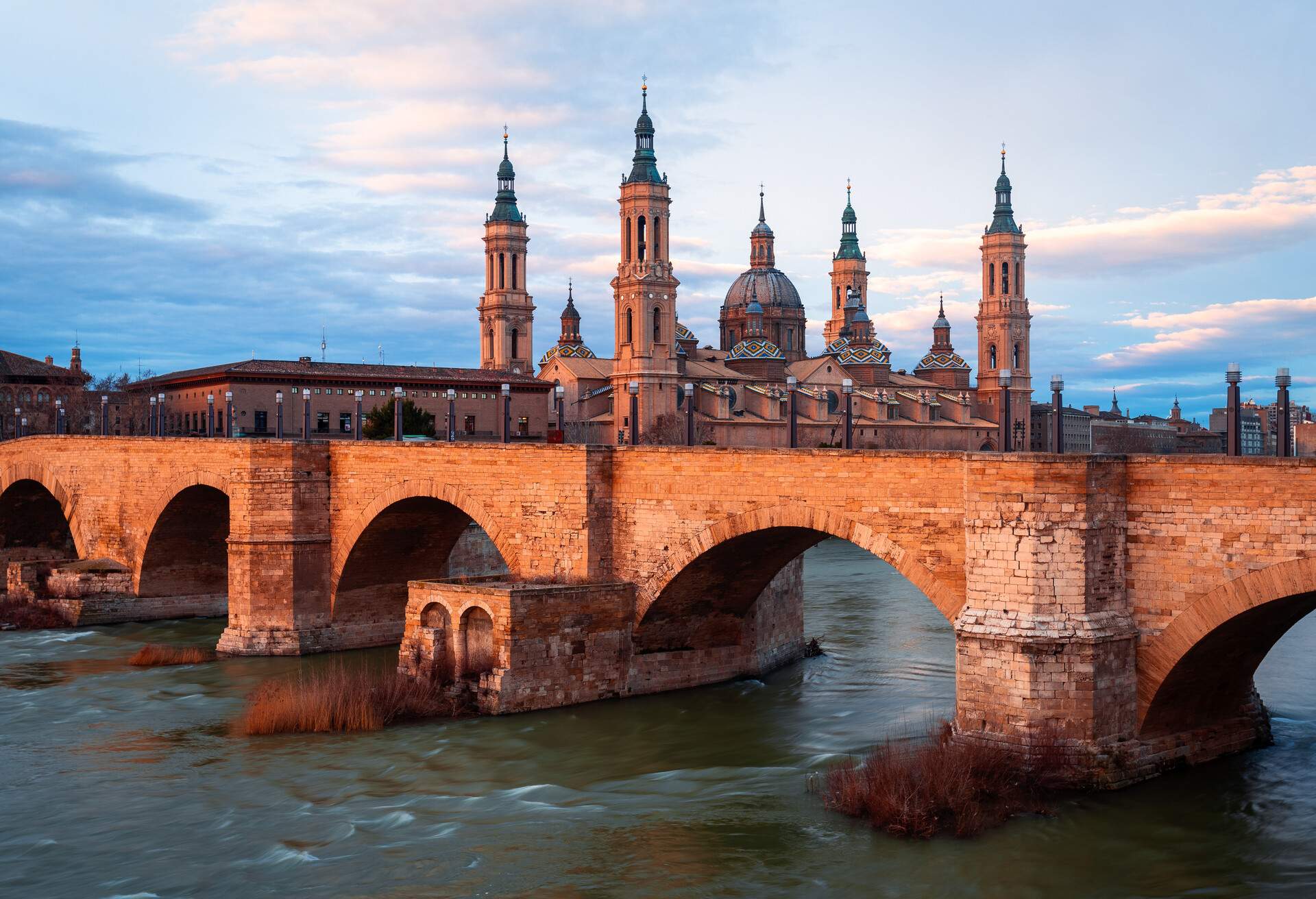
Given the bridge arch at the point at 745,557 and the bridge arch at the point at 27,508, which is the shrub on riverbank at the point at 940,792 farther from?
the bridge arch at the point at 27,508

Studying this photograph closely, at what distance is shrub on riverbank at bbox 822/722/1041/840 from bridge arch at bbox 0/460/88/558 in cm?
3157

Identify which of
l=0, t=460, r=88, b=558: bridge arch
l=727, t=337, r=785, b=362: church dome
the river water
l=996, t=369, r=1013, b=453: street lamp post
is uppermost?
l=727, t=337, r=785, b=362: church dome

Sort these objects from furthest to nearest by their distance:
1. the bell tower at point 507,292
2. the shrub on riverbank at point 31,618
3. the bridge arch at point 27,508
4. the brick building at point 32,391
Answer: the bell tower at point 507,292 → the brick building at point 32,391 → the bridge arch at point 27,508 → the shrub on riverbank at point 31,618

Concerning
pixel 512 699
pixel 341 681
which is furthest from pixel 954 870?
pixel 341 681

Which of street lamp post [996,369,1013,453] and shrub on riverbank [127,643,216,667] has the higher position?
street lamp post [996,369,1013,453]

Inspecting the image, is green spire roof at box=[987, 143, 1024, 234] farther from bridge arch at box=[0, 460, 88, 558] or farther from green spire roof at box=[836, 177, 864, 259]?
bridge arch at box=[0, 460, 88, 558]

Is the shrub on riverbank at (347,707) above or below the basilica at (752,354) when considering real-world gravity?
below

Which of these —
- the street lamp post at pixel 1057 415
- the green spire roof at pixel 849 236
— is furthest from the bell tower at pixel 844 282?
the street lamp post at pixel 1057 415

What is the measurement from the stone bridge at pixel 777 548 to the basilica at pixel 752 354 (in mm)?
37006

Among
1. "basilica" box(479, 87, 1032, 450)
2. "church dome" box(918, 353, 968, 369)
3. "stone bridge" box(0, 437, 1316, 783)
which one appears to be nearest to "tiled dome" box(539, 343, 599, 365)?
"basilica" box(479, 87, 1032, 450)

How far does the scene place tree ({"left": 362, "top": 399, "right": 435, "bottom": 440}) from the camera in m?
57.1

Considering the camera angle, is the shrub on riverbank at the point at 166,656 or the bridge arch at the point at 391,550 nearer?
the shrub on riverbank at the point at 166,656

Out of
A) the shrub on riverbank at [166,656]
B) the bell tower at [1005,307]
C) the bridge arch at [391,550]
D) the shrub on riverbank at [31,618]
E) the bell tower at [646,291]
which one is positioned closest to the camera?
the shrub on riverbank at [166,656]

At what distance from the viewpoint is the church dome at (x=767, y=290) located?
110 meters
